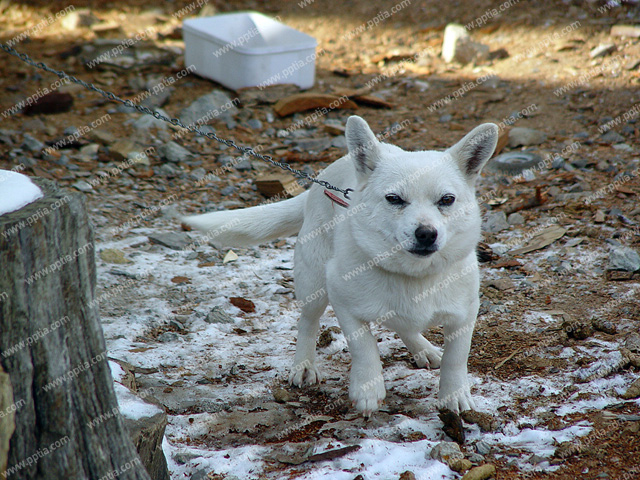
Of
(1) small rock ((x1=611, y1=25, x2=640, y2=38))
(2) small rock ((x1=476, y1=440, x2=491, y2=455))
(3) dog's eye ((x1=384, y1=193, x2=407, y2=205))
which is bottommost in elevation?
(2) small rock ((x1=476, y1=440, x2=491, y2=455))

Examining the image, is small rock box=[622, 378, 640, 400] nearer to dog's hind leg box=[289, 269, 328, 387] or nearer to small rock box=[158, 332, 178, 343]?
dog's hind leg box=[289, 269, 328, 387]

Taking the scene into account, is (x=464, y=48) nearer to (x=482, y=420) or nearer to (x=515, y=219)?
(x=515, y=219)

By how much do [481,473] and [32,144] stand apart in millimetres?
6118

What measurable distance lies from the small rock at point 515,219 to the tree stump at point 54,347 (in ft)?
13.5

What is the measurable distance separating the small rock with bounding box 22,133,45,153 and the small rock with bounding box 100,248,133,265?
2.41 m

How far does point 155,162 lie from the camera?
6.95m

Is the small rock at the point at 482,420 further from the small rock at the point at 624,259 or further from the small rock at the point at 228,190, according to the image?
the small rock at the point at 228,190

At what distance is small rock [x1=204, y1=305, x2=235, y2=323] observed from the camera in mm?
4281

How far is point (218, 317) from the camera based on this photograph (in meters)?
4.30

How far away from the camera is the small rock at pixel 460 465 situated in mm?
2574

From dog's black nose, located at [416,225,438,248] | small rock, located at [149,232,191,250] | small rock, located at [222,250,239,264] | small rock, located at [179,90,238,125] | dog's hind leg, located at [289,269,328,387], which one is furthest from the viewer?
small rock, located at [179,90,238,125]

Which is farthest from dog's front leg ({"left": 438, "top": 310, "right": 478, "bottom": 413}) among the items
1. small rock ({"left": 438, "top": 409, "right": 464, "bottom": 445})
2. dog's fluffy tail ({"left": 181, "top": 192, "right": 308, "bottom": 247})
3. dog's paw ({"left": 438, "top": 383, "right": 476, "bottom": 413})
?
dog's fluffy tail ({"left": 181, "top": 192, "right": 308, "bottom": 247})

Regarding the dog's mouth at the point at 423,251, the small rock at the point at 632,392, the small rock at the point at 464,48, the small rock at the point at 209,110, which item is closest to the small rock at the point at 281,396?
the dog's mouth at the point at 423,251

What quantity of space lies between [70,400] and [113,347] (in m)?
1.88
